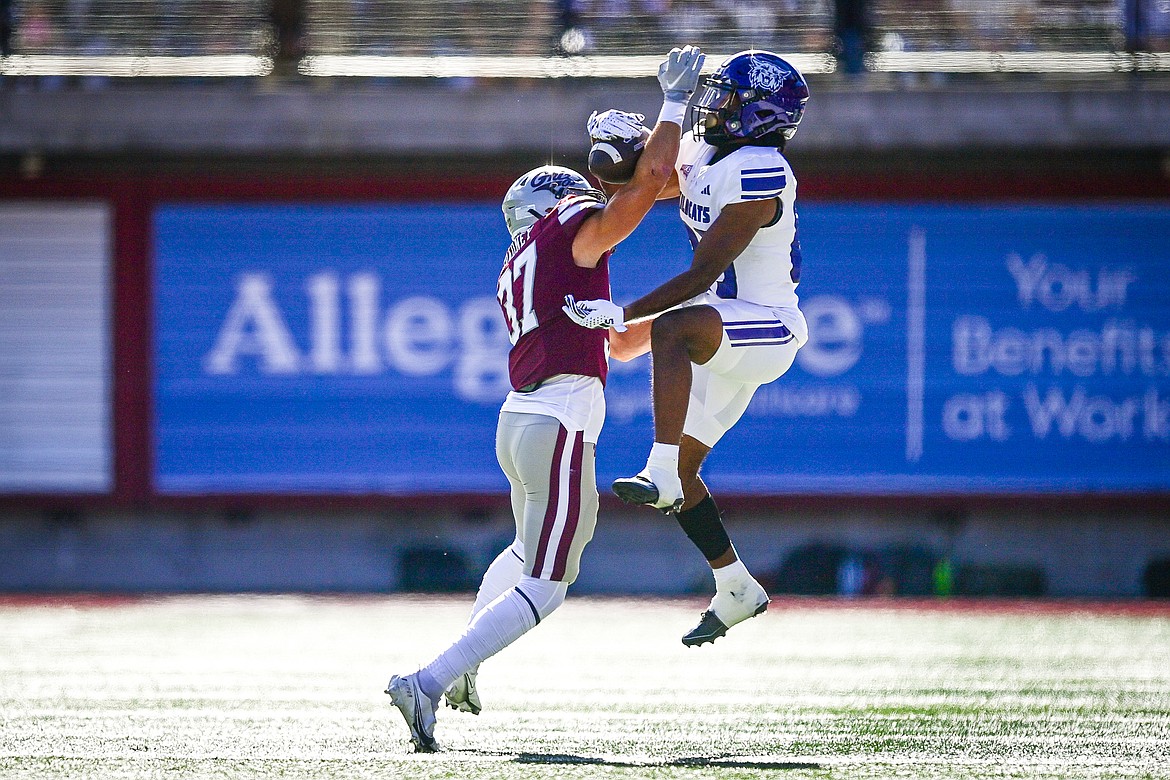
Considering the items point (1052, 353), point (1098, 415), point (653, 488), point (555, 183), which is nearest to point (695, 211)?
point (555, 183)

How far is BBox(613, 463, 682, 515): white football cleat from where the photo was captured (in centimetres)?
477

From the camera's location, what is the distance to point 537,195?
517 centimetres

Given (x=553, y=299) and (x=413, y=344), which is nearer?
(x=553, y=299)

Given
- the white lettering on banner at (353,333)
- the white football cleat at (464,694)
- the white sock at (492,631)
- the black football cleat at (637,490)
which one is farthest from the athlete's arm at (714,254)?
the white lettering on banner at (353,333)

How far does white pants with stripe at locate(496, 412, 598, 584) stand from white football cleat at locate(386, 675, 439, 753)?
476 millimetres

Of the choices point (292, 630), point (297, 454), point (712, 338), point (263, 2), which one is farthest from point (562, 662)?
point (263, 2)

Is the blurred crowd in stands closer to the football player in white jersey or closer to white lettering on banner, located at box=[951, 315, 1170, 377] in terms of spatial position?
white lettering on banner, located at box=[951, 315, 1170, 377]

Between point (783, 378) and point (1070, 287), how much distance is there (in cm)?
208

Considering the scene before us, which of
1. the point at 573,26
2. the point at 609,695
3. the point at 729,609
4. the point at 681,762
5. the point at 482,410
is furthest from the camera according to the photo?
the point at 573,26

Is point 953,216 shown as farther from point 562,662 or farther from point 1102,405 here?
point 562,662

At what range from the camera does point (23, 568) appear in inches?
453

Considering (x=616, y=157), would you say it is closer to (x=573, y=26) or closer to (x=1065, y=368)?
(x=573, y=26)

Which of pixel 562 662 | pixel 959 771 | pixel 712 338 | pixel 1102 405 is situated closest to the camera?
pixel 959 771

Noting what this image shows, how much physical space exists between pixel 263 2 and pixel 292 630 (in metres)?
5.09
